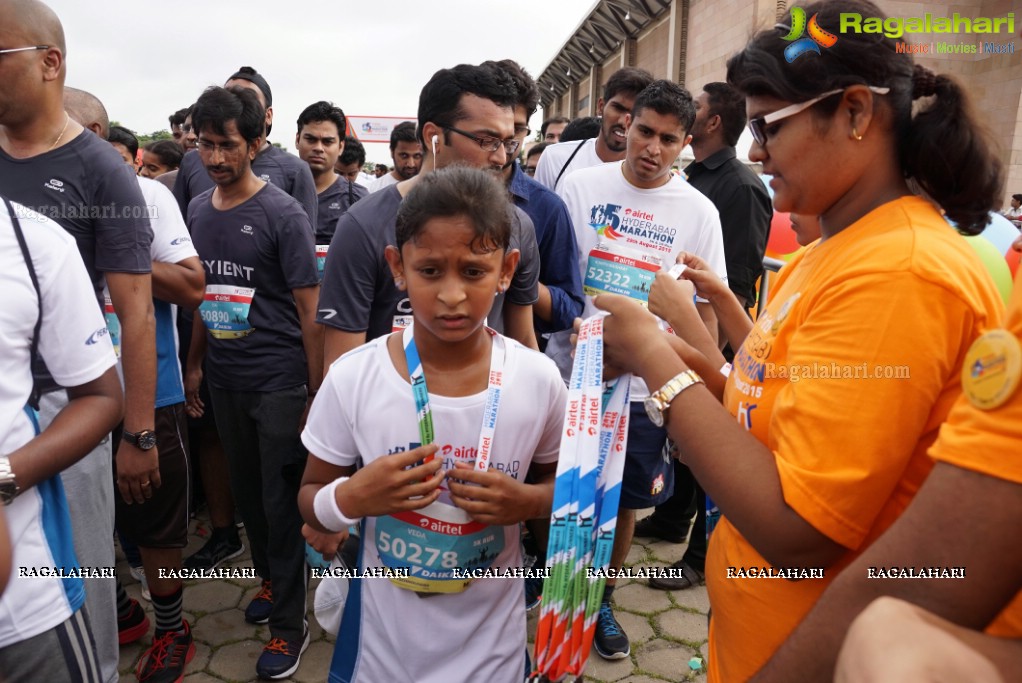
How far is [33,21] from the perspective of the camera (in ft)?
6.81

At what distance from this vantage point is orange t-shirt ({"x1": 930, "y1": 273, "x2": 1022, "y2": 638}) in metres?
0.70

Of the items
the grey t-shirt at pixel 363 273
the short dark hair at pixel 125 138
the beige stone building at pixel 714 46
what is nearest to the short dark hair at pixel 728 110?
the beige stone building at pixel 714 46

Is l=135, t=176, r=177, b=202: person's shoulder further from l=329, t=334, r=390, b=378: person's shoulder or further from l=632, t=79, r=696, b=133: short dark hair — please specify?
l=632, t=79, r=696, b=133: short dark hair

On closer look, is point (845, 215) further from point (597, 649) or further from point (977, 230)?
point (597, 649)

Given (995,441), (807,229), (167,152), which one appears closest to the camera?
(995,441)

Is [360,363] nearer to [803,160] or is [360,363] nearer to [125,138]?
[803,160]

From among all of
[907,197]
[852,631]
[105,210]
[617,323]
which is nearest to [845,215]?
[907,197]

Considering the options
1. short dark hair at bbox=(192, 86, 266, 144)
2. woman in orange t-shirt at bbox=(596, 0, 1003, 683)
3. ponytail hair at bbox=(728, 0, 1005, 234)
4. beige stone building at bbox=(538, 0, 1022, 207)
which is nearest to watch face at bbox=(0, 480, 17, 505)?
woman in orange t-shirt at bbox=(596, 0, 1003, 683)

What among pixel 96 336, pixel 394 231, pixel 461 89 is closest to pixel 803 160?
pixel 394 231

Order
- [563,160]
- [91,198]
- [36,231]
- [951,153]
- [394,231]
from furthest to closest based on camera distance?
[563,160], [91,198], [394,231], [36,231], [951,153]

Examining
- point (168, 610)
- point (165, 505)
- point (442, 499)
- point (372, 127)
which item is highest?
point (372, 127)

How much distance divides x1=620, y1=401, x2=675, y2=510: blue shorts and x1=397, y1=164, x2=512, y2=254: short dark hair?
64.1 inches

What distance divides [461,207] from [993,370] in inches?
49.0

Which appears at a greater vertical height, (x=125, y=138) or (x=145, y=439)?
(x=125, y=138)
